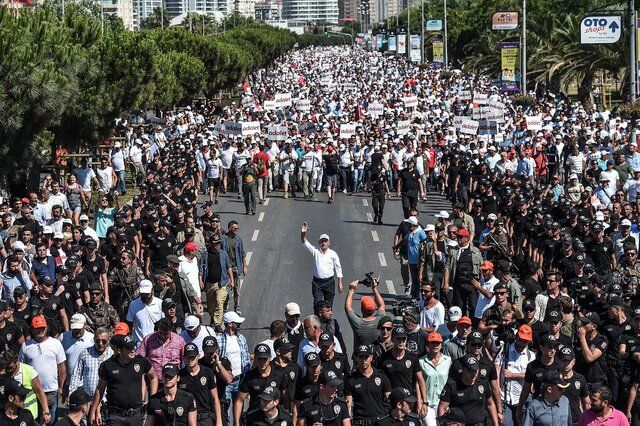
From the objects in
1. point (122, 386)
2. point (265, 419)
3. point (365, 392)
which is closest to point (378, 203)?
point (122, 386)

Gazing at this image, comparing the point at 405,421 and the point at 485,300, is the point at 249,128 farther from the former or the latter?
the point at 405,421

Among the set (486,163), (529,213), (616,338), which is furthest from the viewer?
(486,163)

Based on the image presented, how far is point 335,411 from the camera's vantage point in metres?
10.5

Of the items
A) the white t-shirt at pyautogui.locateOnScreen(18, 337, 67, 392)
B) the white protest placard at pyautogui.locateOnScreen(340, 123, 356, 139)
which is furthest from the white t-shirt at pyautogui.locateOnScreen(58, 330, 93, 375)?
the white protest placard at pyautogui.locateOnScreen(340, 123, 356, 139)

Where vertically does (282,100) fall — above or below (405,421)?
above

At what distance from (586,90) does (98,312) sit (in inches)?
1851

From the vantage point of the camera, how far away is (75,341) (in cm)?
1309

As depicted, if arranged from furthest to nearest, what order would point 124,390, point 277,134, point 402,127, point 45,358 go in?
point 402,127 → point 277,134 → point 45,358 → point 124,390

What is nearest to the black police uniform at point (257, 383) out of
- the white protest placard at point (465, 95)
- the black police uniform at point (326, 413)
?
the black police uniform at point (326, 413)

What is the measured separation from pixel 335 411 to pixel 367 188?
78.8ft

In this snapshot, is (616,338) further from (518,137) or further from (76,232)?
(518,137)

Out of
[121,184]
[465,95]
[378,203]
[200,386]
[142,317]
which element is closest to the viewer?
[200,386]

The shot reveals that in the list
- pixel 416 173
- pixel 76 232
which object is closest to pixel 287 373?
pixel 76 232

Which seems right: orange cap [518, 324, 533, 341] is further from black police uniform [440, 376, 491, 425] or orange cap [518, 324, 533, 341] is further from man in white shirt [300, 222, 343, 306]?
man in white shirt [300, 222, 343, 306]
